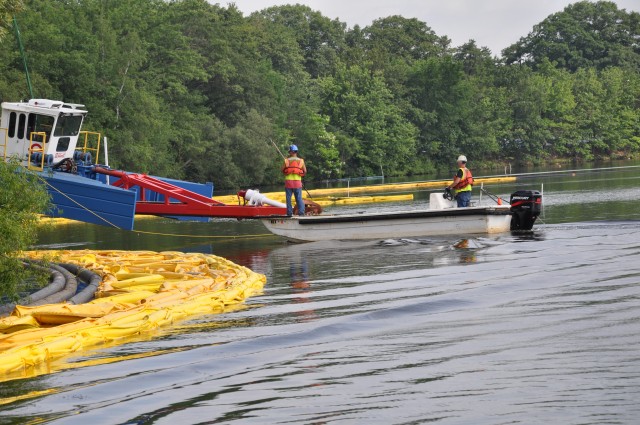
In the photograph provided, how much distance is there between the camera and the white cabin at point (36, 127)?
26.8m

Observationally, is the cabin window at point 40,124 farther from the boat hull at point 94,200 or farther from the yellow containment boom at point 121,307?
the yellow containment boom at point 121,307

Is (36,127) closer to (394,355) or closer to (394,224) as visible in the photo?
(394,224)

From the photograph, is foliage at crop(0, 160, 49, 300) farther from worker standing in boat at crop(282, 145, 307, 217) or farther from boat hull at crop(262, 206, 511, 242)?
boat hull at crop(262, 206, 511, 242)

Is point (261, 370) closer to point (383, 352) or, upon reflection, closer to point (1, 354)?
point (383, 352)

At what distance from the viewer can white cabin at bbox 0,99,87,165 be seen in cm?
2678

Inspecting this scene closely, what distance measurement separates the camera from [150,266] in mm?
20281

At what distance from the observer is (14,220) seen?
14.5 m

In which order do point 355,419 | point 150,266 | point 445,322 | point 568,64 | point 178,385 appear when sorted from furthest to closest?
point 568,64 < point 150,266 < point 445,322 < point 178,385 < point 355,419

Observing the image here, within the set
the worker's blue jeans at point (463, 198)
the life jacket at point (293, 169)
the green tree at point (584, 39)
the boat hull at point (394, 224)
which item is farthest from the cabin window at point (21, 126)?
the green tree at point (584, 39)

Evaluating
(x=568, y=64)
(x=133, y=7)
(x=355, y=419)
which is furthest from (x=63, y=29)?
(x=568, y=64)

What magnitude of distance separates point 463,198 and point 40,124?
11.9m

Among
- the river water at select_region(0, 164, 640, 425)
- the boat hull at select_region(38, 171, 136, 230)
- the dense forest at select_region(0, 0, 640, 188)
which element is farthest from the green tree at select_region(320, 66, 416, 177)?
the river water at select_region(0, 164, 640, 425)

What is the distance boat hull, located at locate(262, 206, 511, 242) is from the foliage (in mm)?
10645

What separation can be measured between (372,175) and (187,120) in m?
23.9
